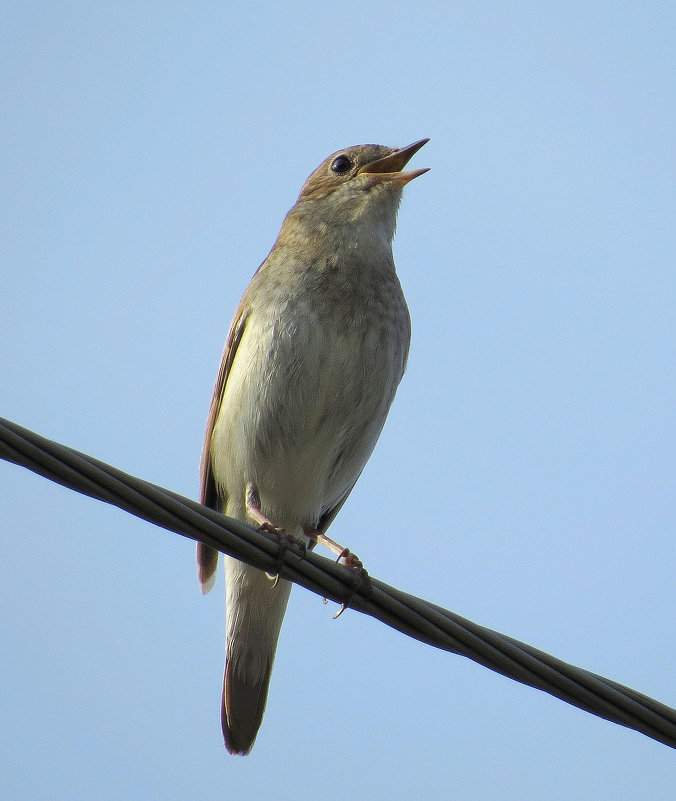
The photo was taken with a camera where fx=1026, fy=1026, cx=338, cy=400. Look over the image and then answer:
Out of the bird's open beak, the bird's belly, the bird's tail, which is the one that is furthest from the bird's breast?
the bird's open beak

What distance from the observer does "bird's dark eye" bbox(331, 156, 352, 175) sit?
7094 millimetres

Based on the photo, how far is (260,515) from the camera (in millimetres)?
5867

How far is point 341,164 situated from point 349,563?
118 inches

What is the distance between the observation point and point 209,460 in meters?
6.30

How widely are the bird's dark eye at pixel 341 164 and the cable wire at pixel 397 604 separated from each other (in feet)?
13.1

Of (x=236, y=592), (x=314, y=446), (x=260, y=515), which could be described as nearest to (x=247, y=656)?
(x=236, y=592)

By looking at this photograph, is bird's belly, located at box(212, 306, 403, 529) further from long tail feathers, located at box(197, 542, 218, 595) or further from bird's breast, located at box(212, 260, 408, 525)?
long tail feathers, located at box(197, 542, 218, 595)

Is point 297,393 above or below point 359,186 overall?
below

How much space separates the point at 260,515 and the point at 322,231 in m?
1.88

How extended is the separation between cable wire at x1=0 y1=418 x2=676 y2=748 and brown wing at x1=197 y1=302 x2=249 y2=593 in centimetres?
265

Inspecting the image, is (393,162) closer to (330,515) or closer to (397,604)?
(330,515)

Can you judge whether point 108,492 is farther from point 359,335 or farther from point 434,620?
point 359,335

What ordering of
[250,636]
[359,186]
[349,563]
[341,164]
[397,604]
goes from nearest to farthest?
[397,604] < [349,563] < [250,636] < [359,186] < [341,164]

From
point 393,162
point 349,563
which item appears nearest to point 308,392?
point 349,563
